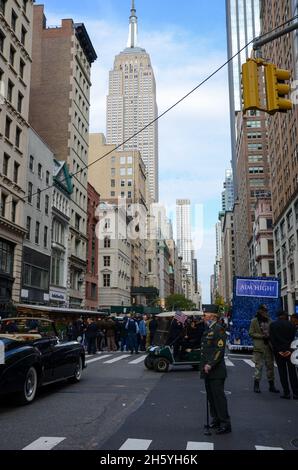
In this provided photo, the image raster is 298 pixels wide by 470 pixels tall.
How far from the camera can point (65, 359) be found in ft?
37.0

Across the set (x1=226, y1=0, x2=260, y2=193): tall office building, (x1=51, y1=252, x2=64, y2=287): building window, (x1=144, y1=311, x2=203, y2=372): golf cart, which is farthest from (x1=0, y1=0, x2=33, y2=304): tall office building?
(x1=226, y1=0, x2=260, y2=193): tall office building

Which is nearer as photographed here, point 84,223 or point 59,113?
point 59,113

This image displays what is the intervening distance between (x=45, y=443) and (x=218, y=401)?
2.60 meters

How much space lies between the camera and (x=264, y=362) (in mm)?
11281

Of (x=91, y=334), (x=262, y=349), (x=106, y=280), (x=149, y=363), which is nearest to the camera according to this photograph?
(x=262, y=349)

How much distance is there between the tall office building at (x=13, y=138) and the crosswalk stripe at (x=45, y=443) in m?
23.9

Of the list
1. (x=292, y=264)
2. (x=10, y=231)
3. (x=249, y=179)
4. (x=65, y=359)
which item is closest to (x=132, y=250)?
(x=249, y=179)

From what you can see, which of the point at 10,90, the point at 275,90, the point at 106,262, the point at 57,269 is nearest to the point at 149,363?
the point at 275,90

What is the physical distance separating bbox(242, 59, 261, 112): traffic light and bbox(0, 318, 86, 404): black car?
20.0 ft

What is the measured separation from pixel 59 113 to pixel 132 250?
148 ft

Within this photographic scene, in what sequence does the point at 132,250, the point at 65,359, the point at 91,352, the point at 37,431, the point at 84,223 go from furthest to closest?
1. the point at 132,250
2. the point at 84,223
3. the point at 91,352
4. the point at 65,359
5. the point at 37,431

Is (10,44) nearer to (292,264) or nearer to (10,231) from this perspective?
(10,231)

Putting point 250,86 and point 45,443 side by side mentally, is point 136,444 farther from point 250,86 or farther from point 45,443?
point 250,86

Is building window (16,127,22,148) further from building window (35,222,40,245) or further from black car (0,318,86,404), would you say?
black car (0,318,86,404)
